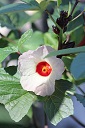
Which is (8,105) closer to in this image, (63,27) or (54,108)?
(54,108)

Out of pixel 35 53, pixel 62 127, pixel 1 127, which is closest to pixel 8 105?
pixel 35 53

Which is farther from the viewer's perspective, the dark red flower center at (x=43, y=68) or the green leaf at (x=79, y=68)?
the dark red flower center at (x=43, y=68)

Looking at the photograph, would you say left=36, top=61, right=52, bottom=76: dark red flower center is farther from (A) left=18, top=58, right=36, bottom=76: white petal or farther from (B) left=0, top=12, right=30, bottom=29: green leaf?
(B) left=0, top=12, right=30, bottom=29: green leaf

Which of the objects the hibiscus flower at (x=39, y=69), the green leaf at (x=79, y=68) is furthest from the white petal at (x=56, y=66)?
the green leaf at (x=79, y=68)

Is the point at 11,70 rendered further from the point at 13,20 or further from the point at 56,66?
the point at 13,20

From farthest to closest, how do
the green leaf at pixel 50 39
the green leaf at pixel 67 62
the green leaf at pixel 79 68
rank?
the green leaf at pixel 50 39 < the green leaf at pixel 67 62 < the green leaf at pixel 79 68

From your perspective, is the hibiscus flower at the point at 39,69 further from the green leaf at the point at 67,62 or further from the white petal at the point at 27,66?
the green leaf at the point at 67,62
